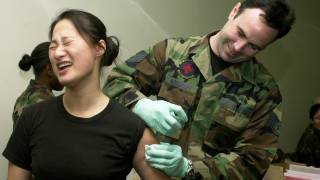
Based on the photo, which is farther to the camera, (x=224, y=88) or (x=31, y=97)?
(x=31, y=97)

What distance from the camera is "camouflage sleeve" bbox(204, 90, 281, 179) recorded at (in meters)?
1.50

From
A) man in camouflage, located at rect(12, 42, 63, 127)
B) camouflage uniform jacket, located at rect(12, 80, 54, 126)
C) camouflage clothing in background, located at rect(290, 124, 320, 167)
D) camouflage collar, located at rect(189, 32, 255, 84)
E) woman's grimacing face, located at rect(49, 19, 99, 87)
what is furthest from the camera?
camouflage clothing in background, located at rect(290, 124, 320, 167)

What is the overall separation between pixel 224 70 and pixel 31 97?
1137 millimetres

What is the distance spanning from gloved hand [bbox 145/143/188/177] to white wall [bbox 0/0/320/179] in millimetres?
1428

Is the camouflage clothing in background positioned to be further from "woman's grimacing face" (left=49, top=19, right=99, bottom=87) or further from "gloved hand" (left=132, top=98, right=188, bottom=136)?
"woman's grimacing face" (left=49, top=19, right=99, bottom=87)

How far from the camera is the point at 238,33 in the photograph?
153cm

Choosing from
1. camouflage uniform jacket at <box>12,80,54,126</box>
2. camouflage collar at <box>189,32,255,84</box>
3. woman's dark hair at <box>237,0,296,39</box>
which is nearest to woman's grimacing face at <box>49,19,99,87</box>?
camouflage collar at <box>189,32,255,84</box>

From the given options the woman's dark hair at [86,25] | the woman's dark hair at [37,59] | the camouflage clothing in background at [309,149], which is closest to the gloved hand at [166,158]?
the woman's dark hair at [86,25]

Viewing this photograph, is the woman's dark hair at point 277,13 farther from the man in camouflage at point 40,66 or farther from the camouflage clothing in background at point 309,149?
the camouflage clothing in background at point 309,149

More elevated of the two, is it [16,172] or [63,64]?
[63,64]

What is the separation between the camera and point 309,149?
399cm

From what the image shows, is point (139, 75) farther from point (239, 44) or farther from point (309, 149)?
point (309, 149)

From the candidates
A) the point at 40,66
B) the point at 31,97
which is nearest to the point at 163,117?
the point at 31,97

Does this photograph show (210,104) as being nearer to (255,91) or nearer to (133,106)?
(255,91)
